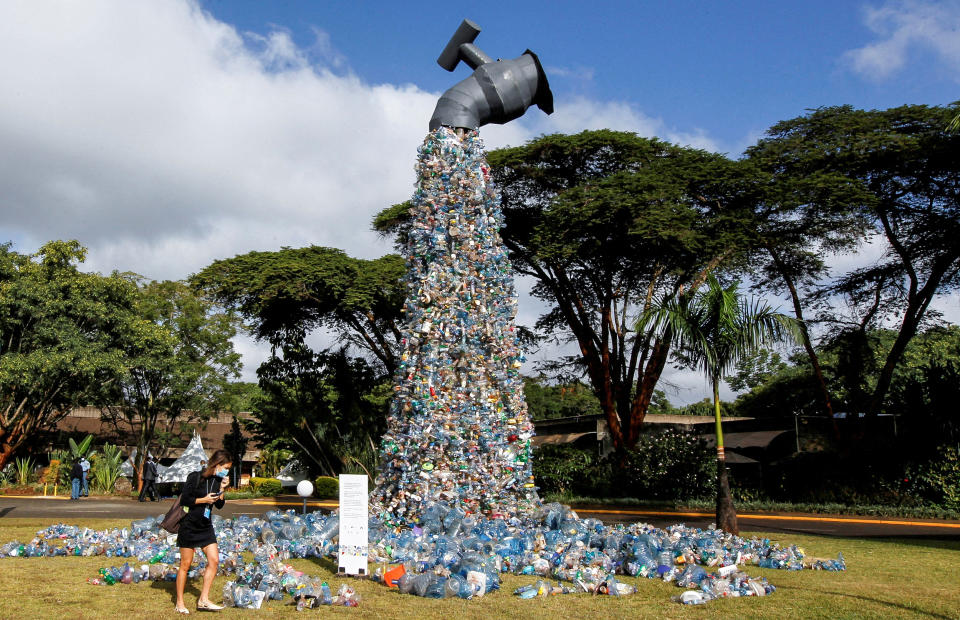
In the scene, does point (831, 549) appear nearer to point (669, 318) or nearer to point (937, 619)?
point (669, 318)

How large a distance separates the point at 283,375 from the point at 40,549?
19529mm

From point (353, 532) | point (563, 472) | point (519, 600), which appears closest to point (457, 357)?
point (353, 532)

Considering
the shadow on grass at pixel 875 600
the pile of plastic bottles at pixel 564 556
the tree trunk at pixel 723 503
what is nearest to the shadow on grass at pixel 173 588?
the pile of plastic bottles at pixel 564 556

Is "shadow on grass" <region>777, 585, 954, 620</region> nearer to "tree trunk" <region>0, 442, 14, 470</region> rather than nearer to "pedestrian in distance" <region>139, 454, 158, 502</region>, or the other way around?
"pedestrian in distance" <region>139, 454, 158, 502</region>

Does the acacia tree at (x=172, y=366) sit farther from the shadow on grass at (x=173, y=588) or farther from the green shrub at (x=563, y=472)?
the shadow on grass at (x=173, y=588)

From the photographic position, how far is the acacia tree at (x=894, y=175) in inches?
826

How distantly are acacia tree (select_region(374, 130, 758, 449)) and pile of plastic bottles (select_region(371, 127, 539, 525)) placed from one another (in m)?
10.0

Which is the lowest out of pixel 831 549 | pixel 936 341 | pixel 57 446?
pixel 831 549

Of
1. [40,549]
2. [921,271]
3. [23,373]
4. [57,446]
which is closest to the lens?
[40,549]

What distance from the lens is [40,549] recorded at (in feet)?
29.7

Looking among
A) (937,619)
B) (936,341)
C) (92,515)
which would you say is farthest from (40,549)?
(936,341)

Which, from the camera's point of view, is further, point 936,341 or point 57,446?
point 936,341

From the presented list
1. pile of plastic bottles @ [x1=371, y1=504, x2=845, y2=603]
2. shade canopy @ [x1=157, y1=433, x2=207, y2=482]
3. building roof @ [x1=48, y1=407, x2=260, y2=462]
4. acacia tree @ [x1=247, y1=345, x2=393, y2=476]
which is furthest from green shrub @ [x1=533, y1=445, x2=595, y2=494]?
building roof @ [x1=48, y1=407, x2=260, y2=462]

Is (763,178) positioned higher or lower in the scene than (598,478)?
higher
